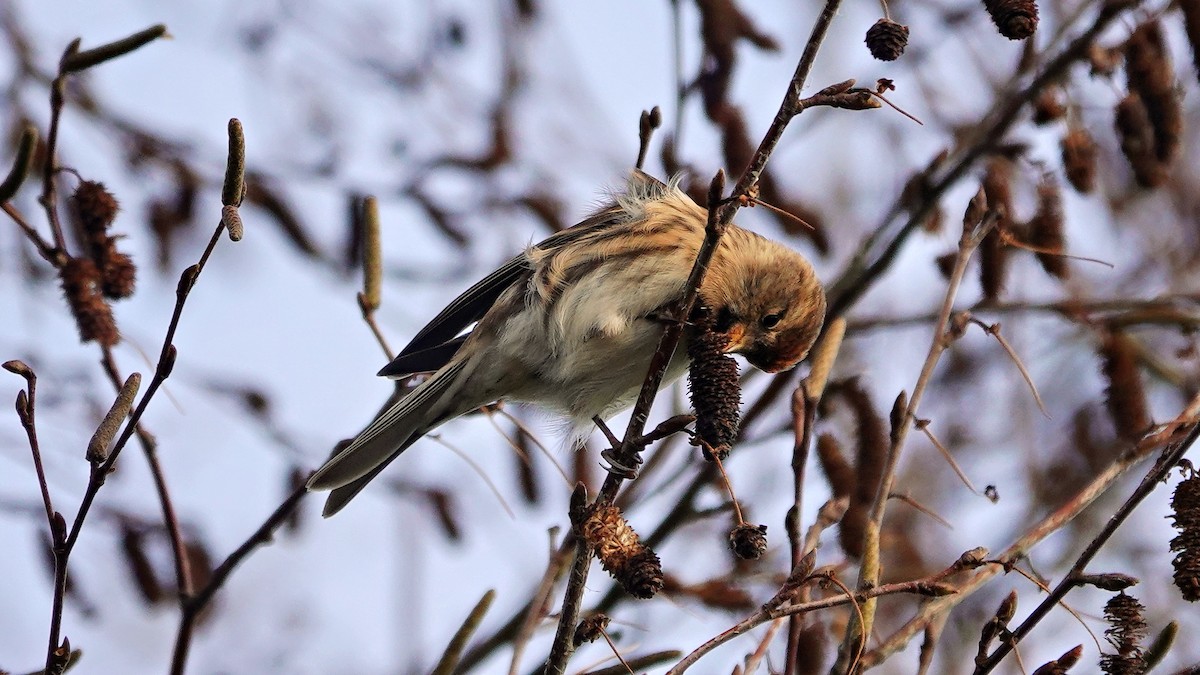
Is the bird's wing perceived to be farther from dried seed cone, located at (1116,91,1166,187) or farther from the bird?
dried seed cone, located at (1116,91,1166,187)

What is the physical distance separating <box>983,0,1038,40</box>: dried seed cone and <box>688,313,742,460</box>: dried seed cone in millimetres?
925

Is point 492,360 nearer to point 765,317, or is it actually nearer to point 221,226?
point 765,317

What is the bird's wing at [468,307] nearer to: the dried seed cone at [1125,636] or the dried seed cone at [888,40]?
the dried seed cone at [888,40]

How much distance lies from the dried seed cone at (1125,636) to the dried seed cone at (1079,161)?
220 centimetres

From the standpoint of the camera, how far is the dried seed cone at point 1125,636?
215 cm

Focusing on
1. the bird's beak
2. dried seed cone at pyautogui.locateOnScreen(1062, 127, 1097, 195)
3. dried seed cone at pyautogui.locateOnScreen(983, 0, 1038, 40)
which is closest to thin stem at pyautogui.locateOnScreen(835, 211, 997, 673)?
dried seed cone at pyautogui.locateOnScreen(983, 0, 1038, 40)

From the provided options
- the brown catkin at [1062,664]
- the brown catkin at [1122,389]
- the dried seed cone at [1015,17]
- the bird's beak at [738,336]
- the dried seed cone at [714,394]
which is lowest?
the brown catkin at [1062,664]

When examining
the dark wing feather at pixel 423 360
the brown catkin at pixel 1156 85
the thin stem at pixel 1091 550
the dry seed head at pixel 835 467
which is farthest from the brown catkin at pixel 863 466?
the dark wing feather at pixel 423 360

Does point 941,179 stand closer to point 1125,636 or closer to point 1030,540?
point 1030,540

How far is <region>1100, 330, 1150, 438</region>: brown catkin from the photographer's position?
362 centimetres

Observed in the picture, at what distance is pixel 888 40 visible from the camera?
212 cm

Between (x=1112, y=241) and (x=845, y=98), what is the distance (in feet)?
20.5

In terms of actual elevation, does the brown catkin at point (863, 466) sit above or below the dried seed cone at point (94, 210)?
below

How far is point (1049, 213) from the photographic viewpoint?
387 cm
